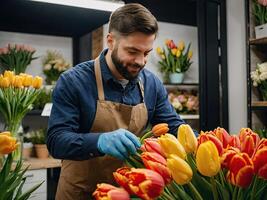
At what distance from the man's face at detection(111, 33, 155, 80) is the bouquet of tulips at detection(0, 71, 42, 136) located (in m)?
0.90

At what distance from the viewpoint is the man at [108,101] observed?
130cm

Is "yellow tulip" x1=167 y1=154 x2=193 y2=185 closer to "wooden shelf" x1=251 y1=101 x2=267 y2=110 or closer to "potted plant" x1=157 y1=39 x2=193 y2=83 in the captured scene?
"wooden shelf" x1=251 y1=101 x2=267 y2=110

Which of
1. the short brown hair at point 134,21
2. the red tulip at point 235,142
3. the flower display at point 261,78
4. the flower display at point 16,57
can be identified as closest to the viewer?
the red tulip at point 235,142

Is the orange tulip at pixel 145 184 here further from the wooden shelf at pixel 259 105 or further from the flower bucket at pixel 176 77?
the flower bucket at pixel 176 77

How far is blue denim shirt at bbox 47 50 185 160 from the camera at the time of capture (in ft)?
3.82

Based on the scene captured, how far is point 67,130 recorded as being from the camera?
1297mm

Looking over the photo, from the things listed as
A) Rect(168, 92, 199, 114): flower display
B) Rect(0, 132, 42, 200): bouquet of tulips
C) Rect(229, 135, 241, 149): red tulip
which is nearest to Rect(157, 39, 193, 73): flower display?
Rect(168, 92, 199, 114): flower display

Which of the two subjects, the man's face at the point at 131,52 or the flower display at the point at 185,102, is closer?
the man's face at the point at 131,52

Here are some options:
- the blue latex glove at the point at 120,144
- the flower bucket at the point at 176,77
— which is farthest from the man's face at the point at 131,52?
the flower bucket at the point at 176,77

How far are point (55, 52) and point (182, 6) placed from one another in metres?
1.27

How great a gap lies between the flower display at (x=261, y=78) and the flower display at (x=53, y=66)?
5.19 ft

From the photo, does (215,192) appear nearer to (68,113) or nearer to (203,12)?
(68,113)

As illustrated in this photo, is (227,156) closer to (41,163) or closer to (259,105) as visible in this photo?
(259,105)

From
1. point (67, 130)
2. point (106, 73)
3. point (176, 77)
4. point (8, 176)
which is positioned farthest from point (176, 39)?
point (8, 176)
